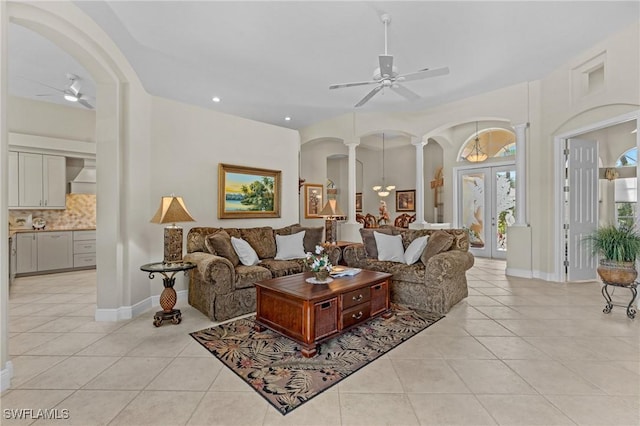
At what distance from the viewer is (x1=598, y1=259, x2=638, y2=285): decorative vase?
3303 mm

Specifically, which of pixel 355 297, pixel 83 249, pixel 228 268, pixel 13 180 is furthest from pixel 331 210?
pixel 13 180

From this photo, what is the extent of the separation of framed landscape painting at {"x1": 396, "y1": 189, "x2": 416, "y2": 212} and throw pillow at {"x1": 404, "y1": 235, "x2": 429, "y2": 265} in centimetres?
542

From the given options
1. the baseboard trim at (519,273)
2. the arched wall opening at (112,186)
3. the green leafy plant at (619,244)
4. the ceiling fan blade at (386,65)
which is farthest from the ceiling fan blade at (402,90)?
the baseboard trim at (519,273)

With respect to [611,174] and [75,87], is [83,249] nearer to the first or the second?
[75,87]

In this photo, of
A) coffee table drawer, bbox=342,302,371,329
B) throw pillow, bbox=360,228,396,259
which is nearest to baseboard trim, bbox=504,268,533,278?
throw pillow, bbox=360,228,396,259

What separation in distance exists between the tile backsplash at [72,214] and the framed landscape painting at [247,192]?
3952 mm

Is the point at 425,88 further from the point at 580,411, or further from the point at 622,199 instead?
the point at 580,411

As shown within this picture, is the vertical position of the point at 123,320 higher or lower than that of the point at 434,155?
lower

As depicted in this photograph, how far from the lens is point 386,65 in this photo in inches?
135

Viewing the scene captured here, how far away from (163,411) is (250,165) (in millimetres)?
3820

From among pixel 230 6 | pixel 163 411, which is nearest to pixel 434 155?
pixel 230 6

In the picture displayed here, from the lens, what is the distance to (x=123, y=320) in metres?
3.32

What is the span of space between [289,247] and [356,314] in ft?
6.07

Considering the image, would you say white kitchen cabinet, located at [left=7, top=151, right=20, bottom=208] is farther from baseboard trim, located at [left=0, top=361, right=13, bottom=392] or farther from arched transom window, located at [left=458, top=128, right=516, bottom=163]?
arched transom window, located at [left=458, top=128, right=516, bottom=163]
